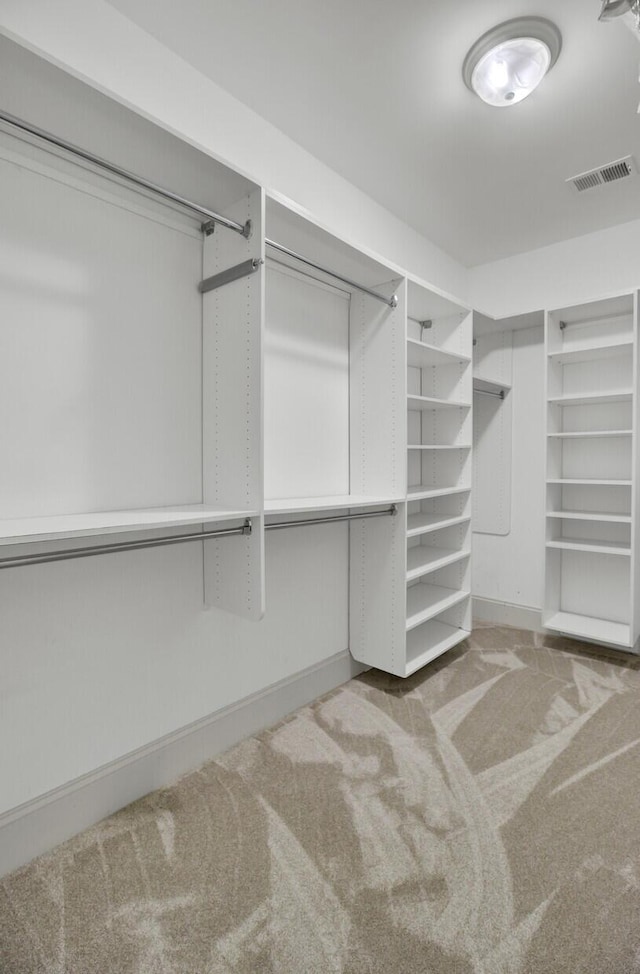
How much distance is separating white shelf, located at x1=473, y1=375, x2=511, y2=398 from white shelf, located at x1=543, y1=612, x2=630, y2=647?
1641mm

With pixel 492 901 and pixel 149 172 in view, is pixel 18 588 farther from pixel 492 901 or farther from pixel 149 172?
pixel 492 901

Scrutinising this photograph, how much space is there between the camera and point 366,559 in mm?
2686

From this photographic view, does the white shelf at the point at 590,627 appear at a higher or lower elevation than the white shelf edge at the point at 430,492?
lower

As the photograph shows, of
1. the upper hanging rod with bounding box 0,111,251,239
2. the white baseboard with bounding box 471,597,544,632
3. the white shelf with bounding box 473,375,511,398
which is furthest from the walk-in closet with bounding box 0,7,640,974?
the white baseboard with bounding box 471,597,544,632

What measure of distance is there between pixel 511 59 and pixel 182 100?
127cm

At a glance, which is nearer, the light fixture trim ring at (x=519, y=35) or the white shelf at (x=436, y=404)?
the light fixture trim ring at (x=519, y=35)

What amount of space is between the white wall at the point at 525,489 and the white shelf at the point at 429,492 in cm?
85

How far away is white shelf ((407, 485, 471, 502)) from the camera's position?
2.57m

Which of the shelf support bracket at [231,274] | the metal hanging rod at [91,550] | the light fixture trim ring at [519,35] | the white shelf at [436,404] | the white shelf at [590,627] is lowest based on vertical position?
the white shelf at [590,627]

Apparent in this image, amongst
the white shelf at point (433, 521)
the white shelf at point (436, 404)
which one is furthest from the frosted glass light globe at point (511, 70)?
the white shelf at point (433, 521)

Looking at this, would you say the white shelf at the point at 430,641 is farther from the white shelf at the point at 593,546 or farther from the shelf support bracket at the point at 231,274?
the shelf support bracket at the point at 231,274

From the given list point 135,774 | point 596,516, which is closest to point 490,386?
point 596,516

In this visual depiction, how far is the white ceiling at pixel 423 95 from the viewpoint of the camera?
67.1 inches

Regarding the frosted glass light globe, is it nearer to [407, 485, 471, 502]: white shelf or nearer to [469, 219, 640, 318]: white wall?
[469, 219, 640, 318]: white wall
